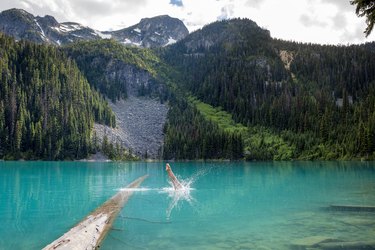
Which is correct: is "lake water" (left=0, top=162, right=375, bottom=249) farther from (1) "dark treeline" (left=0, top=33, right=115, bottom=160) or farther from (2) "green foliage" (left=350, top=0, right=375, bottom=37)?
(1) "dark treeline" (left=0, top=33, right=115, bottom=160)

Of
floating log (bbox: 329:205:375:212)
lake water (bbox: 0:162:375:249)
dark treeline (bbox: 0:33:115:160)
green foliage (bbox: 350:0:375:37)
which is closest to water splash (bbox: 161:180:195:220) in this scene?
lake water (bbox: 0:162:375:249)

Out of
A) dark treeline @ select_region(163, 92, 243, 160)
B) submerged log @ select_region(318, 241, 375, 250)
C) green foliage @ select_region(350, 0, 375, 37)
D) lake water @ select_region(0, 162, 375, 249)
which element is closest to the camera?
green foliage @ select_region(350, 0, 375, 37)

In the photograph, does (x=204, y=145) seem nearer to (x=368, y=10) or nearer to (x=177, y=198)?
(x=177, y=198)

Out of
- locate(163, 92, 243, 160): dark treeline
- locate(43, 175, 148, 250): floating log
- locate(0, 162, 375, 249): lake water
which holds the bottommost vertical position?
locate(0, 162, 375, 249): lake water

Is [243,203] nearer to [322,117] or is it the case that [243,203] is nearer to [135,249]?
[135,249]

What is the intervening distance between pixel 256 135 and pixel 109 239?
179673 mm

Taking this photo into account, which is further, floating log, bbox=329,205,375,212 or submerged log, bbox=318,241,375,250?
floating log, bbox=329,205,375,212

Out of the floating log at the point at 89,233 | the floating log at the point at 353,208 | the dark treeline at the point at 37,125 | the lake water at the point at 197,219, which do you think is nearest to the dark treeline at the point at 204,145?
the dark treeline at the point at 37,125

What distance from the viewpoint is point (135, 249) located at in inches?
729

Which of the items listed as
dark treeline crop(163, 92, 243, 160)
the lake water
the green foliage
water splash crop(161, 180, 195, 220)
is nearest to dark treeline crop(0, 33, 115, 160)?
dark treeline crop(163, 92, 243, 160)

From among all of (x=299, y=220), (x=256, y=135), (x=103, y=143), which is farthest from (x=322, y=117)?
(x=299, y=220)

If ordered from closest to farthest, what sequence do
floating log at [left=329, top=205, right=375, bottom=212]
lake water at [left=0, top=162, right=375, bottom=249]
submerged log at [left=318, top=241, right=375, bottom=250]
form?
submerged log at [left=318, top=241, right=375, bottom=250]
lake water at [left=0, top=162, right=375, bottom=249]
floating log at [left=329, top=205, right=375, bottom=212]

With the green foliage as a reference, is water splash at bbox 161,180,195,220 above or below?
below

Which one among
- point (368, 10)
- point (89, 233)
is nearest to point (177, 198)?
point (89, 233)
